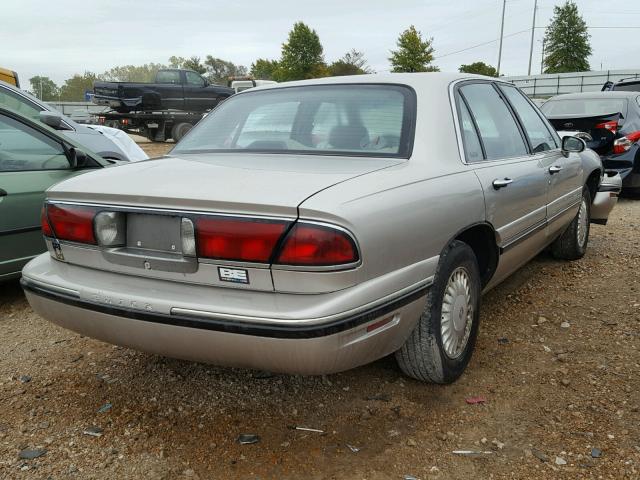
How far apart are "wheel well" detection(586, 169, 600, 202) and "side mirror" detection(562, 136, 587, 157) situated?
74cm

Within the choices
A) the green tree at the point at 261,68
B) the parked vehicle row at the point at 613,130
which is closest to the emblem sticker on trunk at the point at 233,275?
the parked vehicle row at the point at 613,130

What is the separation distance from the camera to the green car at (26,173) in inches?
151

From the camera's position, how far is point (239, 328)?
6.50 ft

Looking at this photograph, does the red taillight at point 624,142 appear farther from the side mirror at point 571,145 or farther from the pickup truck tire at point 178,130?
the pickup truck tire at point 178,130

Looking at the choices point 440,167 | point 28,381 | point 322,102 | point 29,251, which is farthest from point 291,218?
point 29,251

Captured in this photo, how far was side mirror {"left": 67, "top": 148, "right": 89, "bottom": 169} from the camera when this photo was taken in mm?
4273

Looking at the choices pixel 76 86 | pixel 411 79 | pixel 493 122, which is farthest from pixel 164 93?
pixel 76 86

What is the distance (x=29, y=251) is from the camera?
3.91 metres

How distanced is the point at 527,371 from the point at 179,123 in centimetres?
1596

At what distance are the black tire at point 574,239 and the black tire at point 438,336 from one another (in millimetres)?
2244

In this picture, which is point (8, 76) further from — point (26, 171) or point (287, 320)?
point (287, 320)

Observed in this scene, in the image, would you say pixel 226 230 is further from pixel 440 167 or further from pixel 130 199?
pixel 440 167

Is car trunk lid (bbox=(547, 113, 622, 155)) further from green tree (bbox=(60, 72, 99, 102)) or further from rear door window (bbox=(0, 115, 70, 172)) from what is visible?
green tree (bbox=(60, 72, 99, 102))

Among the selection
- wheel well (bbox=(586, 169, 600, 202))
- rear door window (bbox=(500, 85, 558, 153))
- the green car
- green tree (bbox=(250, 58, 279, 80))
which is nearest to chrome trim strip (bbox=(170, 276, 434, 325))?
rear door window (bbox=(500, 85, 558, 153))
